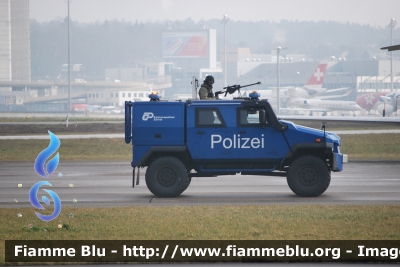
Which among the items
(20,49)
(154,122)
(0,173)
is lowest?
(0,173)

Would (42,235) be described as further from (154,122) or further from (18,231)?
(154,122)

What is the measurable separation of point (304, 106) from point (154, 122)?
273 feet

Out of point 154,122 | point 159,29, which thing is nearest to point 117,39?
point 159,29

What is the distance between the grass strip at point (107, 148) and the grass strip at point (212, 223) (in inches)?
637

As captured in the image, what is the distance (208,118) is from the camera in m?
15.9

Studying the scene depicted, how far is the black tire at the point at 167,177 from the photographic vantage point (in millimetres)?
15852

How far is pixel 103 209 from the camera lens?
43.9 feet

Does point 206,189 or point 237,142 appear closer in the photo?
point 237,142

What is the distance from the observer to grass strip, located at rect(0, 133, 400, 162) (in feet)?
98.1

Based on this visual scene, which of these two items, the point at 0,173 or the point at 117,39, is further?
the point at 117,39

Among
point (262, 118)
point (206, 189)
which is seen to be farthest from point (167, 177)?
point (262, 118)

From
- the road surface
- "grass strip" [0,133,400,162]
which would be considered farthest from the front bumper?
"grass strip" [0,133,400,162]

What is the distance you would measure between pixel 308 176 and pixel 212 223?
478 cm

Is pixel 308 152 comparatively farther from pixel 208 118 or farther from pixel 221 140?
pixel 208 118
